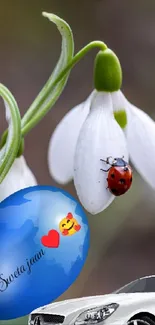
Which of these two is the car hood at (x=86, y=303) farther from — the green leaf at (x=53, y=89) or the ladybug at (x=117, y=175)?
the green leaf at (x=53, y=89)

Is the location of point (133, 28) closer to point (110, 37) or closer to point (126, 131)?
point (110, 37)

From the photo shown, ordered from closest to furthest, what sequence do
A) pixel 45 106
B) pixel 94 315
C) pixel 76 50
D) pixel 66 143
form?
pixel 94 315
pixel 45 106
pixel 66 143
pixel 76 50

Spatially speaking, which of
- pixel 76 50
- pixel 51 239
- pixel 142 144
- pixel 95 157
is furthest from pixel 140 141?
pixel 76 50

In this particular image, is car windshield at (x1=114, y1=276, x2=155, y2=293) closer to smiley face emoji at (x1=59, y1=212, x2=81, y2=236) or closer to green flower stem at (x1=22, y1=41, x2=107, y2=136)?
smiley face emoji at (x1=59, y1=212, x2=81, y2=236)

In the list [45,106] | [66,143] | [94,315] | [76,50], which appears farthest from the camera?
[76,50]

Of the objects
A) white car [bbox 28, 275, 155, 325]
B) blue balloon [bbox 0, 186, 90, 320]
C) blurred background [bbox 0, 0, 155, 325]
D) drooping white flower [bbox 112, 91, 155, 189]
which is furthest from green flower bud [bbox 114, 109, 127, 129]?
blurred background [bbox 0, 0, 155, 325]

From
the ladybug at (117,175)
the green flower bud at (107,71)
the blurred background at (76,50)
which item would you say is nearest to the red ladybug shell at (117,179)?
the ladybug at (117,175)

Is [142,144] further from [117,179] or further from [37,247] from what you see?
[37,247]
